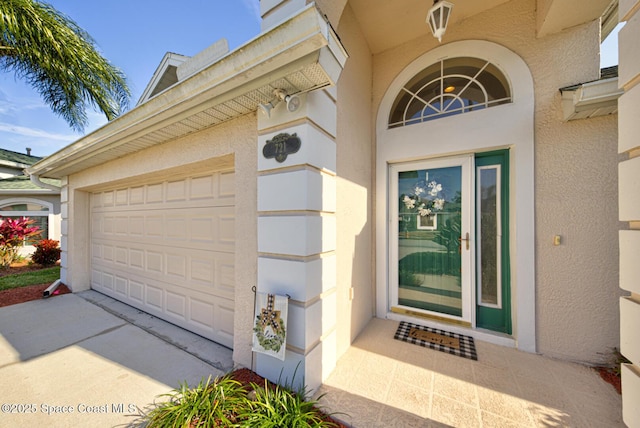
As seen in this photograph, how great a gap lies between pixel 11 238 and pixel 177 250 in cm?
779

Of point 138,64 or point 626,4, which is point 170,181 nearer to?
point 138,64

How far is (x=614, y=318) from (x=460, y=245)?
1420mm

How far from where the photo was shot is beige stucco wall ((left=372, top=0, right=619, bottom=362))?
221cm

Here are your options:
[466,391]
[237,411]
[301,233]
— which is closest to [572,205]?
[466,391]

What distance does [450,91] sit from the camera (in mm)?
2988

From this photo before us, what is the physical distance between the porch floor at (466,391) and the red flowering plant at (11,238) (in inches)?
403

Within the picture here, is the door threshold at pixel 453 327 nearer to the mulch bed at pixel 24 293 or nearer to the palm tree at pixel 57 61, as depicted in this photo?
the mulch bed at pixel 24 293

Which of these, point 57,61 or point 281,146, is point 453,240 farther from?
point 57,61

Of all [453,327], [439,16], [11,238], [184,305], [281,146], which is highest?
[439,16]

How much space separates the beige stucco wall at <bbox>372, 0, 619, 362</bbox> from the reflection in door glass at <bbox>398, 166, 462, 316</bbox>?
807 mm

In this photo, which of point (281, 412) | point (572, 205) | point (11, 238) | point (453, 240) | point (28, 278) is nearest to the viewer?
point (281, 412)

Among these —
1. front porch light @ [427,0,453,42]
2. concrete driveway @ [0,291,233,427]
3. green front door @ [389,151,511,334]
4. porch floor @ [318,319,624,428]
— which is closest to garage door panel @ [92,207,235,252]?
concrete driveway @ [0,291,233,427]

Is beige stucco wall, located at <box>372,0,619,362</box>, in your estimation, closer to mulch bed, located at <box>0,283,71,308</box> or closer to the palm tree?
mulch bed, located at <box>0,283,71,308</box>

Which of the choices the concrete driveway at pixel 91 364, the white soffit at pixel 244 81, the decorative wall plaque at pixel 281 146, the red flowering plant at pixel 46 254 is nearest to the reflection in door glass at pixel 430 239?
the decorative wall plaque at pixel 281 146
